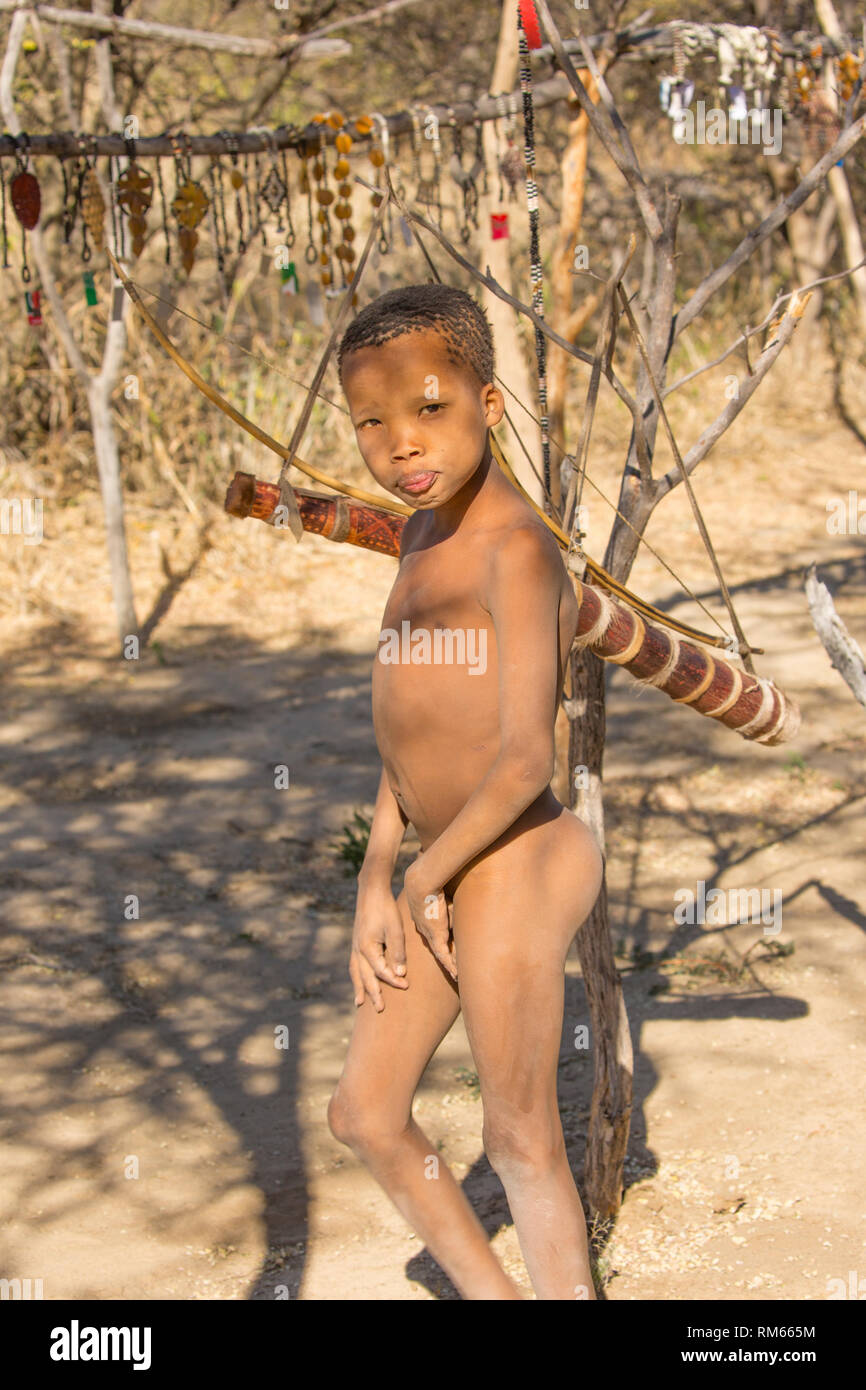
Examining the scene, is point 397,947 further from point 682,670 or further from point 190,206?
point 190,206

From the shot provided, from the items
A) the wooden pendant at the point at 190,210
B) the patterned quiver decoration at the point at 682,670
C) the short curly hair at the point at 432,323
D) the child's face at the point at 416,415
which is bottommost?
the patterned quiver decoration at the point at 682,670

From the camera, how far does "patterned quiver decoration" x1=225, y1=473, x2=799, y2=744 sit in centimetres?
218

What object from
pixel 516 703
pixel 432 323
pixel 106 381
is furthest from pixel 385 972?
pixel 106 381

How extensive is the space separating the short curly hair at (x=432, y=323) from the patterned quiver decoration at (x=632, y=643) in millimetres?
347

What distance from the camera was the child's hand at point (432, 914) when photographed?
6.24ft

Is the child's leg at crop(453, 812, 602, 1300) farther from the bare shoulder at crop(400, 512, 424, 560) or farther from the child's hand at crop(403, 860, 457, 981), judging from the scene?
the bare shoulder at crop(400, 512, 424, 560)

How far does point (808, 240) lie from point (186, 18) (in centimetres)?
492

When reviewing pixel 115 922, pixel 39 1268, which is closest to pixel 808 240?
pixel 115 922

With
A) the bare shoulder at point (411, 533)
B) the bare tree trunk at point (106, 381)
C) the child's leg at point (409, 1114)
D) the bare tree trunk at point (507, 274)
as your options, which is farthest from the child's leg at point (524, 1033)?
the bare tree trunk at point (106, 381)

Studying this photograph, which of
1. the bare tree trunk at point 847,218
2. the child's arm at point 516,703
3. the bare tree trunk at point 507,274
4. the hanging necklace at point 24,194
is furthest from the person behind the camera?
the bare tree trunk at point 847,218

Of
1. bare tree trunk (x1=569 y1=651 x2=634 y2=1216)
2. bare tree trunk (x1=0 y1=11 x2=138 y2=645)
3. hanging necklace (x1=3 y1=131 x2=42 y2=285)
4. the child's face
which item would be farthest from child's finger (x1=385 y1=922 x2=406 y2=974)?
bare tree trunk (x1=0 y1=11 x2=138 y2=645)

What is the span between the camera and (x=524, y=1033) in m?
1.89

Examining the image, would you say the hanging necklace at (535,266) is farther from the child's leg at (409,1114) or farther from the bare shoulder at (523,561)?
the child's leg at (409,1114)

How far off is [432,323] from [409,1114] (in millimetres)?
1121
